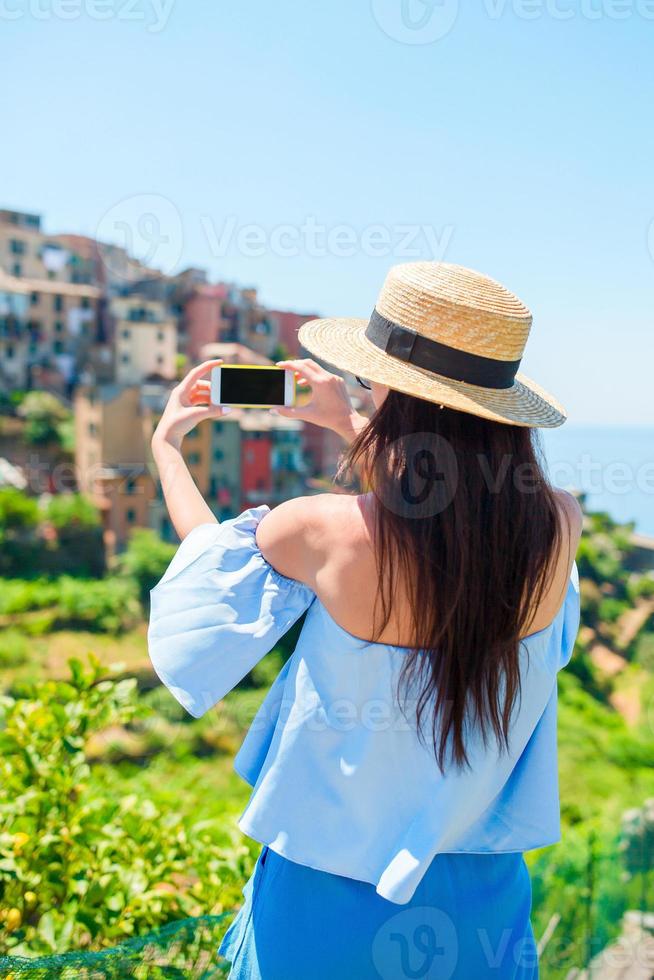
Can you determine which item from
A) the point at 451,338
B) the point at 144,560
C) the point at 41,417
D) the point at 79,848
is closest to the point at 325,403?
the point at 451,338

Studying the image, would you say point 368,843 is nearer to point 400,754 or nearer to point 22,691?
point 400,754

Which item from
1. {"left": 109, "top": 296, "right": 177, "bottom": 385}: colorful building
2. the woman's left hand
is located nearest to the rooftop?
{"left": 109, "top": 296, "right": 177, "bottom": 385}: colorful building

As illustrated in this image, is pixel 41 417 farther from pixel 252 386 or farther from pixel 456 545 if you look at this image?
pixel 456 545

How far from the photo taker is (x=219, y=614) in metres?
0.65

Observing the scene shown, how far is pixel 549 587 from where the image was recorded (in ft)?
2.14

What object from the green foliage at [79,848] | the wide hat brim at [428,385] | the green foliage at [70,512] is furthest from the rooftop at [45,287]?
the wide hat brim at [428,385]

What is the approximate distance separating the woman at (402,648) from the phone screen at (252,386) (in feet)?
0.36

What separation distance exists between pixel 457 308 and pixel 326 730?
360 millimetres

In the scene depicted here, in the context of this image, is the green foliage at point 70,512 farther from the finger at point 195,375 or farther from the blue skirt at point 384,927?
the blue skirt at point 384,927

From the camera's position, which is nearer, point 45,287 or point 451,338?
point 451,338

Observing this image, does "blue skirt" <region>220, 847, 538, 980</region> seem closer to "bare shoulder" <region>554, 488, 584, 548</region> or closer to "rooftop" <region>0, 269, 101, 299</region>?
"bare shoulder" <region>554, 488, 584, 548</region>

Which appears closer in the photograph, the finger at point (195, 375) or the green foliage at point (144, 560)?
the finger at point (195, 375)

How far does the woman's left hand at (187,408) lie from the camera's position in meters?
0.79

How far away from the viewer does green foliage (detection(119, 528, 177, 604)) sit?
14.9 metres
